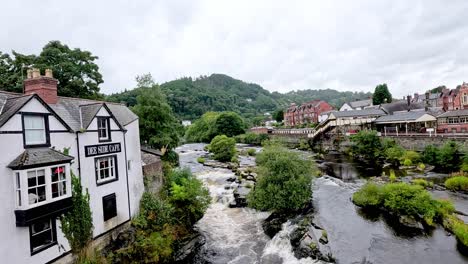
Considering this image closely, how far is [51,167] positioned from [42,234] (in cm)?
344

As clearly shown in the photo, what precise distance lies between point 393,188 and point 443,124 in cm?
3897

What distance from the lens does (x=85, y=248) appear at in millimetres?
15219

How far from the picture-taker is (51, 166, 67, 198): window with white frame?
13.7 m

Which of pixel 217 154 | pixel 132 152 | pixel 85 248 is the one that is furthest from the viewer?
pixel 217 154

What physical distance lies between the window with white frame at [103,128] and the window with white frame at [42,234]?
220 inches

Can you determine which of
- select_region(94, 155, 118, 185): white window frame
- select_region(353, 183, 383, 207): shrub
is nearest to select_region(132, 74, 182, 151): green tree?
select_region(94, 155, 118, 185): white window frame

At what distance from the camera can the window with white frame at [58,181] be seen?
13.7m

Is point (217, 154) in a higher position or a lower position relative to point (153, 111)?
lower

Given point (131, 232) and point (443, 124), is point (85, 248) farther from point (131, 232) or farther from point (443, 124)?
point (443, 124)

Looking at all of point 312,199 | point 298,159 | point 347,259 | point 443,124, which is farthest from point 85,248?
point 443,124

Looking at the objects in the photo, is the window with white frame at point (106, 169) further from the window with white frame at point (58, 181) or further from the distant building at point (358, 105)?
the distant building at point (358, 105)

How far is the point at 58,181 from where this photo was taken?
45.3 ft

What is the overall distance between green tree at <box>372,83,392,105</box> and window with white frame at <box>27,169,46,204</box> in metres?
103

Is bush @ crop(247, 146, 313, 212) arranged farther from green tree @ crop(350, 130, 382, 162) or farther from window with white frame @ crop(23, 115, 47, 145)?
green tree @ crop(350, 130, 382, 162)
